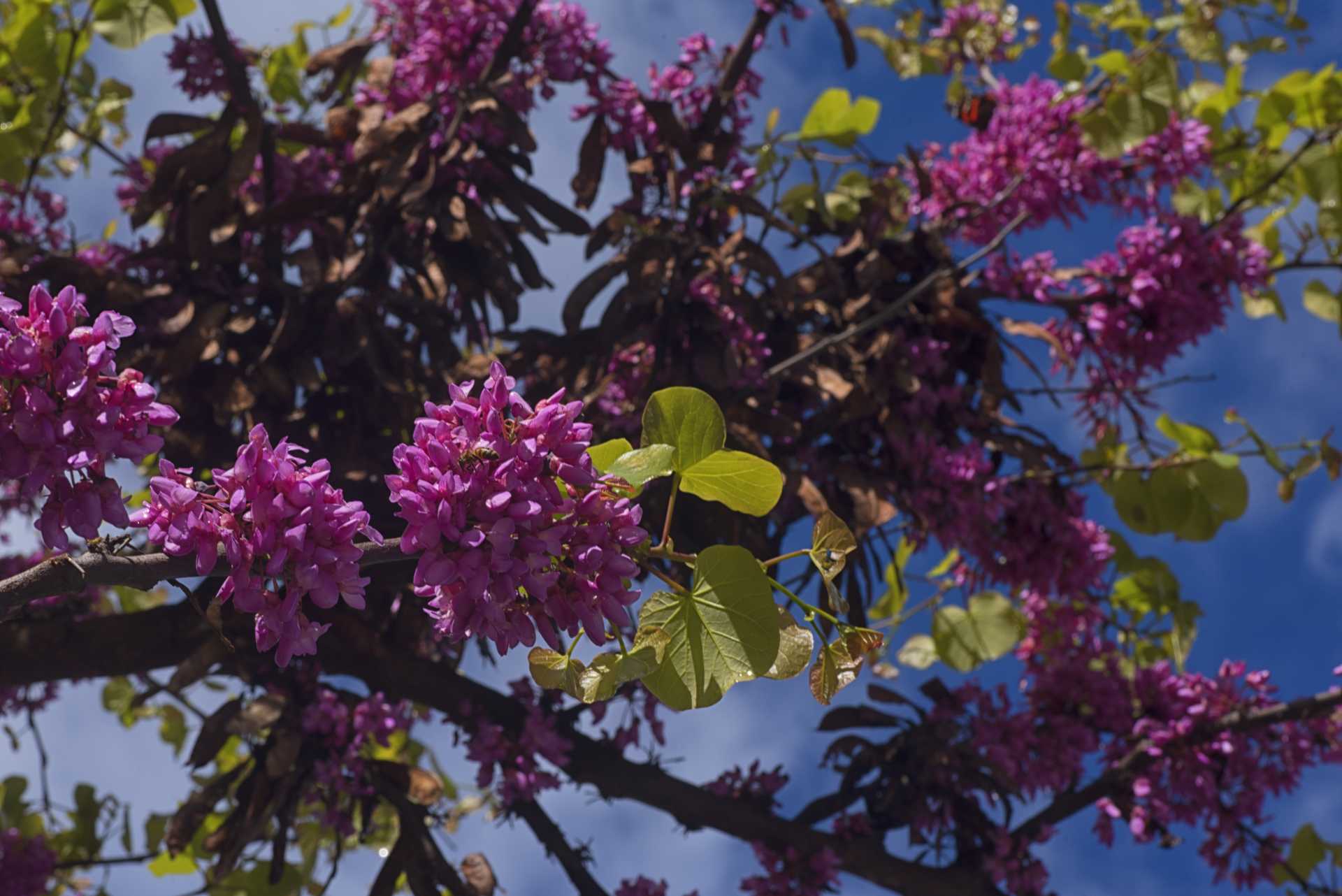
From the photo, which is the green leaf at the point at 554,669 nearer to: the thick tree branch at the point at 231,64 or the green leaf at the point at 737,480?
the green leaf at the point at 737,480

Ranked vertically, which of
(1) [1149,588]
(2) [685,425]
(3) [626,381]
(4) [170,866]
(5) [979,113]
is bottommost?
(2) [685,425]

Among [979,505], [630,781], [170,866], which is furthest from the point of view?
[170,866]

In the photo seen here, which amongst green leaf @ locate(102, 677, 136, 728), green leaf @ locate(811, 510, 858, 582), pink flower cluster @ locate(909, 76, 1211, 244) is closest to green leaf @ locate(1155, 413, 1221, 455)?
pink flower cluster @ locate(909, 76, 1211, 244)

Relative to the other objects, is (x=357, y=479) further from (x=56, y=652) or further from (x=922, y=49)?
(x=922, y=49)

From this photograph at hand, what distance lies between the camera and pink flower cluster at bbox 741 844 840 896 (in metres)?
2.40

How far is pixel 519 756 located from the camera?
230cm

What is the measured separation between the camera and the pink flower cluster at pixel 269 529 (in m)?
0.79

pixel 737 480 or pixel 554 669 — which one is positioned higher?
pixel 737 480

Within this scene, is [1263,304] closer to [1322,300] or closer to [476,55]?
[1322,300]

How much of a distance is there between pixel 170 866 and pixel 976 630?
215 cm

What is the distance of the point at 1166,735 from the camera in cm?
259

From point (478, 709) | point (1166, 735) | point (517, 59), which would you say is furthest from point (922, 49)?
point (478, 709)

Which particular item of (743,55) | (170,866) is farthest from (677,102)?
(170,866)

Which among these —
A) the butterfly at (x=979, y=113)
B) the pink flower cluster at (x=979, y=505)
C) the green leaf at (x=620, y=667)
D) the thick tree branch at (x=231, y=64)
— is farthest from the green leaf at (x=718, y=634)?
the butterfly at (x=979, y=113)
